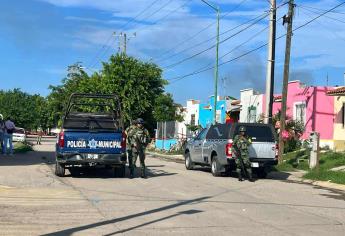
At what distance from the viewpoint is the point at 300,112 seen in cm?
3419

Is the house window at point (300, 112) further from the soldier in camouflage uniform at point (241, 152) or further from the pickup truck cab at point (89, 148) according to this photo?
the pickup truck cab at point (89, 148)

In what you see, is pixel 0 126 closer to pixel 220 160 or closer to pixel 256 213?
pixel 220 160

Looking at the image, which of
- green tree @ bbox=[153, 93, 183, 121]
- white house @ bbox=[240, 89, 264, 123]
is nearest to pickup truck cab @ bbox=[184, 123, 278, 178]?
white house @ bbox=[240, 89, 264, 123]

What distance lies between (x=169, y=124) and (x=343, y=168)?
27.8 metres

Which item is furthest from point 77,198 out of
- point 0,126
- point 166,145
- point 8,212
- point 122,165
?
point 166,145

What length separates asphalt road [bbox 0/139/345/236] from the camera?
30.1ft

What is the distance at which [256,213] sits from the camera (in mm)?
11055

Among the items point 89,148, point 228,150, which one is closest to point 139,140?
point 89,148

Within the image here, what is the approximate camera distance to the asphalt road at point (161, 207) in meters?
9.18

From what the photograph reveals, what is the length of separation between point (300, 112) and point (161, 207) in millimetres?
24122

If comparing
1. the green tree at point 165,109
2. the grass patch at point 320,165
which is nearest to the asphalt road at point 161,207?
the grass patch at point 320,165

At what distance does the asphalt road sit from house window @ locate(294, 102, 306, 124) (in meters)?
16.2

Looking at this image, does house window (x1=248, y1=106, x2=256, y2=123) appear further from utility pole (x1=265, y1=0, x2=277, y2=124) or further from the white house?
utility pole (x1=265, y1=0, x2=277, y2=124)

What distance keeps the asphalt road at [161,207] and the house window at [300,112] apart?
636 inches
